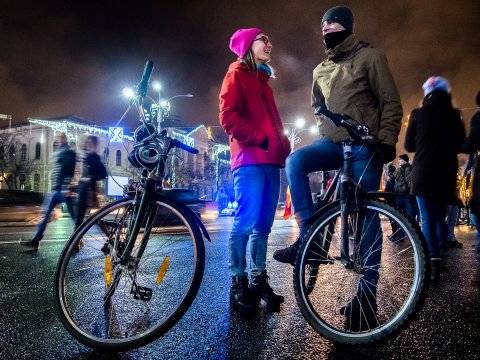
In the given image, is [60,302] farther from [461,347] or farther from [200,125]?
[200,125]

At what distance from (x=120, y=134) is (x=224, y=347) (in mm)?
2192

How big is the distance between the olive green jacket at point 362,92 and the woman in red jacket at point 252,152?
1.66 ft

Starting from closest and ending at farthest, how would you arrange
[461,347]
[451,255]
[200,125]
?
1. [461,347]
2. [451,255]
3. [200,125]

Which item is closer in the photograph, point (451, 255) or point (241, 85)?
point (241, 85)

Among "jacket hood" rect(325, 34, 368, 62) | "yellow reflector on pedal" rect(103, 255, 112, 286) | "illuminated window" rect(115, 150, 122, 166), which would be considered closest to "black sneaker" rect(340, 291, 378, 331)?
"yellow reflector on pedal" rect(103, 255, 112, 286)

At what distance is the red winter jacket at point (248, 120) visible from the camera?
3.22m

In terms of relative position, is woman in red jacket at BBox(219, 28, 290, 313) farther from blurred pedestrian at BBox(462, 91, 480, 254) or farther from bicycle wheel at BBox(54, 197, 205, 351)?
blurred pedestrian at BBox(462, 91, 480, 254)

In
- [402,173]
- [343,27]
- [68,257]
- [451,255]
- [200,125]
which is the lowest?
[451,255]

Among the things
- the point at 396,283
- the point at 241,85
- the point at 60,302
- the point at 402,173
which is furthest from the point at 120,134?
the point at 402,173

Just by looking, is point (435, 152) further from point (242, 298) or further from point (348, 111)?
point (242, 298)

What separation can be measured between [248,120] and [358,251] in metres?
1.55

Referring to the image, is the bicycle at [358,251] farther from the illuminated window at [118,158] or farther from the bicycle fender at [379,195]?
the illuminated window at [118,158]

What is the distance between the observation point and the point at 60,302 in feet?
7.62

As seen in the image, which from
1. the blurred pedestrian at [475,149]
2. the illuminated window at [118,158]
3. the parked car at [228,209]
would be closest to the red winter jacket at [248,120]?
the blurred pedestrian at [475,149]
